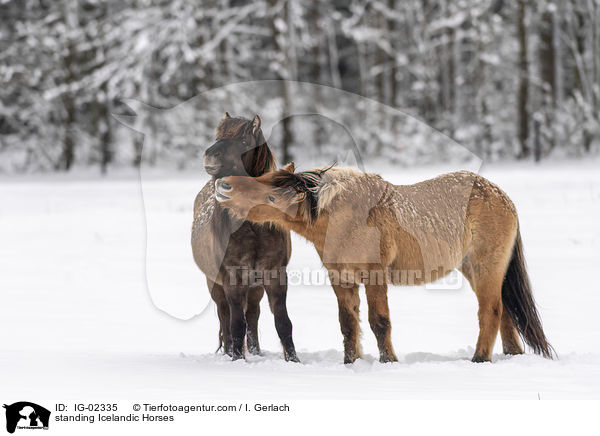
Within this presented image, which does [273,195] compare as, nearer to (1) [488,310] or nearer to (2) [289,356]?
(2) [289,356]

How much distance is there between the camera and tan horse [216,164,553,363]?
14.5 feet

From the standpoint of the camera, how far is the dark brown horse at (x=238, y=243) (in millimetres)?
4383

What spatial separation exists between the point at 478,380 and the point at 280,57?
18470mm

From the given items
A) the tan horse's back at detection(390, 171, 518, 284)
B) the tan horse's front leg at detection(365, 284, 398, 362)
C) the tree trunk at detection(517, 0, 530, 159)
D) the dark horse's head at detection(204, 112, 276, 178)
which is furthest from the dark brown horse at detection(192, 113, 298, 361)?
the tree trunk at detection(517, 0, 530, 159)

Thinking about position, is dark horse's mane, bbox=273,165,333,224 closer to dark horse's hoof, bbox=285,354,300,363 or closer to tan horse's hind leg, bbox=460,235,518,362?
dark horse's hoof, bbox=285,354,300,363

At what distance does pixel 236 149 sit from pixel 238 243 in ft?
1.92

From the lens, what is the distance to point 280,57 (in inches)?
861

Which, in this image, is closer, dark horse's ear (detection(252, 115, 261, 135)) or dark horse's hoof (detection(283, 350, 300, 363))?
dark horse's ear (detection(252, 115, 261, 135))

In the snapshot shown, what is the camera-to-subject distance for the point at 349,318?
15.2 ft

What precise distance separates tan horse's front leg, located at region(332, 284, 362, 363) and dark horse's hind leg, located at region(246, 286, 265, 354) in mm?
721

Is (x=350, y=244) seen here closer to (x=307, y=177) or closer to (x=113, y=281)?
(x=307, y=177)

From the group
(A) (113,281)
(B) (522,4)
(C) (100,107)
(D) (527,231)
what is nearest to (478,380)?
(A) (113,281)

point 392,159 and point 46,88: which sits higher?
point 46,88

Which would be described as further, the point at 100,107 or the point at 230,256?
the point at 100,107
